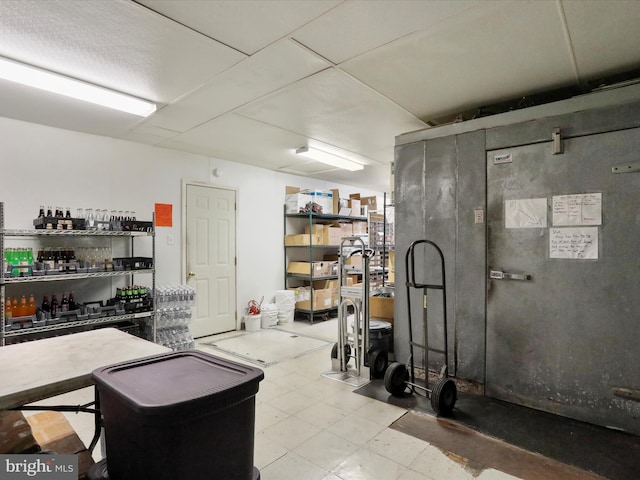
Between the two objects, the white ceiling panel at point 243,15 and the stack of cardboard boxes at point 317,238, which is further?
the stack of cardboard boxes at point 317,238

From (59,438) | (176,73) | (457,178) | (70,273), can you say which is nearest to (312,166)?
(457,178)

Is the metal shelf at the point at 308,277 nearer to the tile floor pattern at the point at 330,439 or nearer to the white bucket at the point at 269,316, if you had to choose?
the white bucket at the point at 269,316

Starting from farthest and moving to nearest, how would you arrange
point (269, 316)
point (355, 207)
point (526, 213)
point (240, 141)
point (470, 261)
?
point (355, 207), point (269, 316), point (240, 141), point (470, 261), point (526, 213)

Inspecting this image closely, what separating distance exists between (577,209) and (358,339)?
2.24 m

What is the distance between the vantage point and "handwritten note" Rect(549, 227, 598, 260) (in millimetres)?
2721

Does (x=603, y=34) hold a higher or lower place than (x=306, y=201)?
higher

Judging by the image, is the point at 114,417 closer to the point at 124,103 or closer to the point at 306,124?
the point at 124,103

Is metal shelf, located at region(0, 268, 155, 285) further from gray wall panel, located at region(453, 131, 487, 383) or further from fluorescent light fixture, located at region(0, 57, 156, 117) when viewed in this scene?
gray wall panel, located at region(453, 131, 487, 383)

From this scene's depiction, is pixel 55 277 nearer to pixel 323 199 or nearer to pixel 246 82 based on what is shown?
pixel 246 82

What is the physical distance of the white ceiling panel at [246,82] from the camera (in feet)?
8.04

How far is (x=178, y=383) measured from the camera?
3.63 feet

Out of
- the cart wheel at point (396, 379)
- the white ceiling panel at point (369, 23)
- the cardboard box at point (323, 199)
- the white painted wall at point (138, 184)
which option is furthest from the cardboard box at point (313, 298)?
the white ceiling panel at point (369, 23)

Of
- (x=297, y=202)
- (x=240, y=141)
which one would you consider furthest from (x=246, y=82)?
(x=297, y=202)

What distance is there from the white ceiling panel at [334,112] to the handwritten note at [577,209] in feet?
5.41
